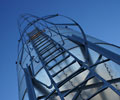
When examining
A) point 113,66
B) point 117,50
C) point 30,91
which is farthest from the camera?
point 117,50

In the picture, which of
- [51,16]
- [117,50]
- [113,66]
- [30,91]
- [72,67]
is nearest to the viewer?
[30,91]

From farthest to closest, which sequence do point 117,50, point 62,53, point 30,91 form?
point 117,50
point 62,53
point 30,91

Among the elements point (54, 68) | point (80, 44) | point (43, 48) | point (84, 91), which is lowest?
point (84, 91)

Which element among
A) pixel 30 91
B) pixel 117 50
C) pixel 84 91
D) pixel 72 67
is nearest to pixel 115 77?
pixel 84 91

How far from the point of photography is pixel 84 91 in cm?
397

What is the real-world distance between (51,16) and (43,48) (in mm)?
968

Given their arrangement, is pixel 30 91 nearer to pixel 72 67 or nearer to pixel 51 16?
pixel 72 67

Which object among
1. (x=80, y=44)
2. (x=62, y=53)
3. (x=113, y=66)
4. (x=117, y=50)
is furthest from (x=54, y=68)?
(x=117, y=50)

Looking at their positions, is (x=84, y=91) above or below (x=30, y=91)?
below

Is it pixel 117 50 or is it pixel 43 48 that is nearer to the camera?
pixel 117 50

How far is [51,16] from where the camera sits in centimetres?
571

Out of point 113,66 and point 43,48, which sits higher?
point 43,48

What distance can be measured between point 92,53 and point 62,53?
2.39ft

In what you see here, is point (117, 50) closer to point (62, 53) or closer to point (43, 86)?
point (62, 53)
